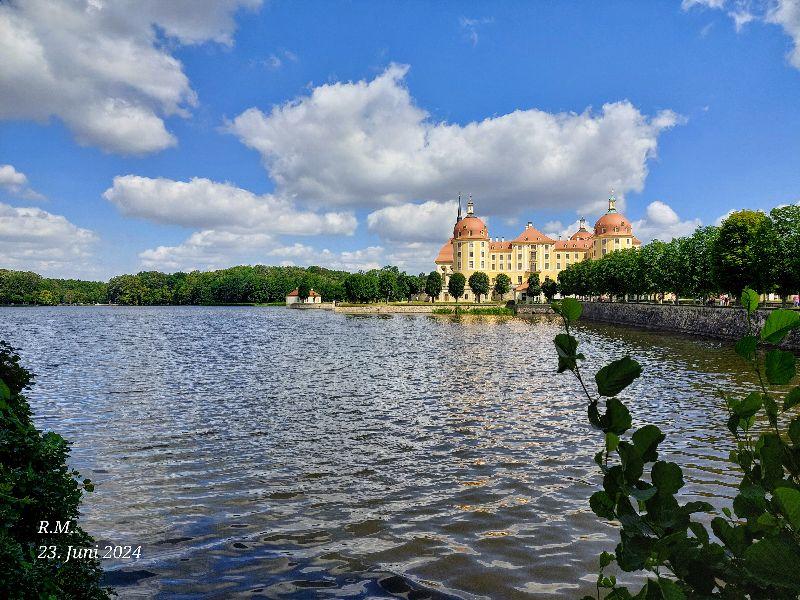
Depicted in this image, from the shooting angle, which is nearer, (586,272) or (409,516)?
(409,516)

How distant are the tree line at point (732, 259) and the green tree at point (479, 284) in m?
73.5

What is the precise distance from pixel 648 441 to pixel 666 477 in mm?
210

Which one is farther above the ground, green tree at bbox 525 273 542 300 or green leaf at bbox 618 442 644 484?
green tree at bbox 525 273 542 300

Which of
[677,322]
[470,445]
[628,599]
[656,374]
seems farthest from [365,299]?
[628,599]

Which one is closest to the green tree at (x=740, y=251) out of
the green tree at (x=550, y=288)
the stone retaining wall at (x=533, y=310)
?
the stone retaining wall at (x=533, y=310)

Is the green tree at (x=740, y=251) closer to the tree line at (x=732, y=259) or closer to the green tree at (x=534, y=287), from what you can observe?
the tree line at (x=732, y=259)

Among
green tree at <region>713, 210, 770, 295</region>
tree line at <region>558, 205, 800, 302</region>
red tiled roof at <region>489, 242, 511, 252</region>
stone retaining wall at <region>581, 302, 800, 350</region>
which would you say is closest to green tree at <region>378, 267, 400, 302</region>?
red tiled roof at <region>489, 242, 511, 252</region>

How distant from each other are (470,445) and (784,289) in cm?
4818

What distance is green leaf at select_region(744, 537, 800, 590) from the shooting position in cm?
185

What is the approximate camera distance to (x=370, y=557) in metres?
8.22

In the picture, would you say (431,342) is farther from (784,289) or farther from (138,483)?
(138,483)

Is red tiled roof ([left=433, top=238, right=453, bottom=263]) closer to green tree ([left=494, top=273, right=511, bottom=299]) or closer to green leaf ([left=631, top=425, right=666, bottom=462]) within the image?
green tree ([left=494, top=273, right=511, bottom=299])

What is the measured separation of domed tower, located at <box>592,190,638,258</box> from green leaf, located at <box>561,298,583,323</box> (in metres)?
176

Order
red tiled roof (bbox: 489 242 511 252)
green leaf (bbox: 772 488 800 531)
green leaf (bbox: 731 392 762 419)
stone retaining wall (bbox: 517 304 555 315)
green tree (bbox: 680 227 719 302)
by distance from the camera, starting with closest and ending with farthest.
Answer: green leaf (bbox: 772 488 800 531) → green leaf (bbox: 731 392 762 419) → green tree (bbox: 680 227 719 302) → stone retaining wall (bbox: 517 304 555 315) → red tiled roof (bbox: 489 242 511 252)
